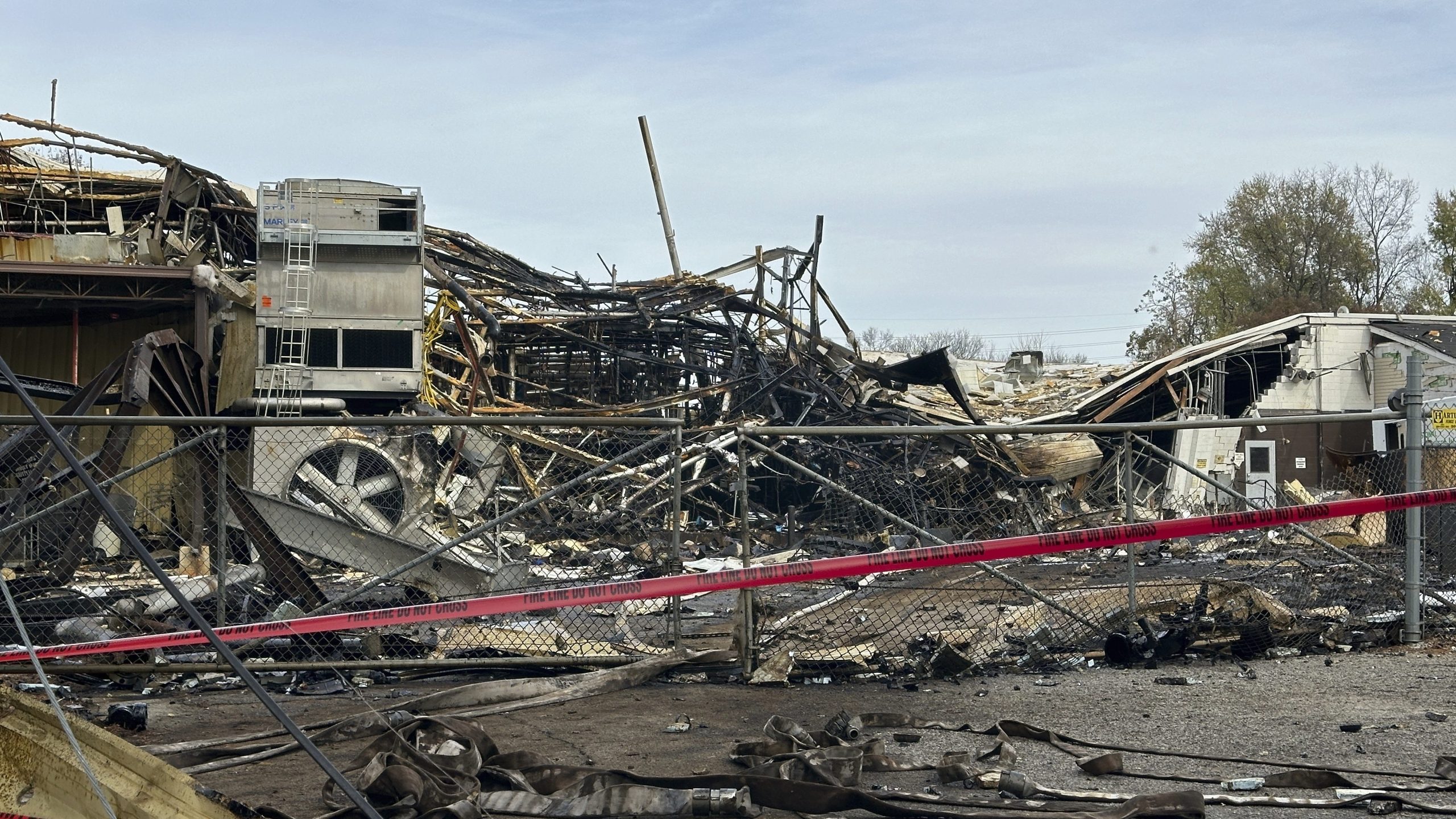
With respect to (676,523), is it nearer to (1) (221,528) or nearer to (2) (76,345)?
(1) (221,528)

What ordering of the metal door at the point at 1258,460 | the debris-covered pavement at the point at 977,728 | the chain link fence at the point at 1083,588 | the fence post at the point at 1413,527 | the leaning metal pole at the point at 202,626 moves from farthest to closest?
the metal door at the point at 1258,460 → the fence post at the point at 1413,527 → the chain link fence at the point at 1083,588 → the debris-covered pavement at the point at 977,728 → the leaning metal pole at the point at 202,626

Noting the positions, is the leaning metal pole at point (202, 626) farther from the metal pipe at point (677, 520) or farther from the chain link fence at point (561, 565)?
the metal pipe at point (677, 520)

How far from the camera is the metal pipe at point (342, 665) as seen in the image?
7141 mm

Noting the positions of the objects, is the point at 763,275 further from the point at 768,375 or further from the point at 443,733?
the point at 443,733

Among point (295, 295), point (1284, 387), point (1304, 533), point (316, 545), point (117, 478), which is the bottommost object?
point (316, 545)

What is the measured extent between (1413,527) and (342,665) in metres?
6.72

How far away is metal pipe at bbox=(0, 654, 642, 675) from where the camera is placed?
7.14 meters

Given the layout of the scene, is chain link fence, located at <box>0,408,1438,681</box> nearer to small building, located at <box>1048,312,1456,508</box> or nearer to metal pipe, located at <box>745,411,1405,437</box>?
metal pipe, located at <box>745,411,1405,437</box>

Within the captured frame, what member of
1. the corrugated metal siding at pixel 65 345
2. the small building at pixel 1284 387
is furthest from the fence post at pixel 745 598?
the small building at pixel 1284 387

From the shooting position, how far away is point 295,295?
1605 cm

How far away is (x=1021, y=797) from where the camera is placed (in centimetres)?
466

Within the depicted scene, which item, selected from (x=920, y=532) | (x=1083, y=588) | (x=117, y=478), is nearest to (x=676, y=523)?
(x=920, y=532)

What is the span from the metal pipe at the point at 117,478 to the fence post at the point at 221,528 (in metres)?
0.10

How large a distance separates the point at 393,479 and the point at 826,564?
399cm
